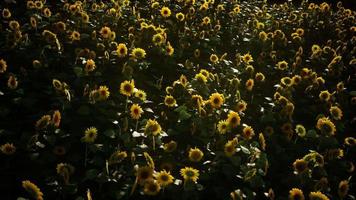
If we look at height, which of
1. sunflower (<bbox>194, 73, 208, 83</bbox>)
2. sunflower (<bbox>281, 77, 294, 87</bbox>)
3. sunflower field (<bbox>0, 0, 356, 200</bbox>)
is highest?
sunflower (<bbox>194, 73, 208, 83</bbox>)

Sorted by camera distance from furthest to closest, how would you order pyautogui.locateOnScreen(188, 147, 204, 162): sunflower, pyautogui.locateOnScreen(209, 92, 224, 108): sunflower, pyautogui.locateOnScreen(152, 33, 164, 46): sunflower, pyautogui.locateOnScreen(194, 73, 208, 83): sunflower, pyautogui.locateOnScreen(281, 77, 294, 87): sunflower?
pyautogui.locateOnScreen(152, 33, 164, 46): sunflower < pyautogui.locateOnScreen(281, 77, 294, 87): sunflower < pyautogui.locateOnScreen(194, 73, 208, 83): sunflower < pyautogui.locateOnScreen(209, 92, 224, 108): sunflower < pyautogui.locateOnScreen(188, 147, 204, 162): sunflower

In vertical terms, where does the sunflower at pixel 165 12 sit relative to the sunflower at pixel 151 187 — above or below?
above

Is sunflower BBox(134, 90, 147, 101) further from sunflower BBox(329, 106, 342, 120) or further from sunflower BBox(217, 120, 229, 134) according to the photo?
sunflower BBox(329, 106, 342, 120)

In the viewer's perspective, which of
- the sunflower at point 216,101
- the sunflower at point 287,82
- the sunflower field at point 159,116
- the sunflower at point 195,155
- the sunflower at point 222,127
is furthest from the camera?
the sunflower at point 287,82

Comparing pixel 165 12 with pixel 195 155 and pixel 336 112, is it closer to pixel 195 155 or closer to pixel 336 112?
pixel 336 112

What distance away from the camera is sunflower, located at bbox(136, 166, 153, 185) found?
3.43 m

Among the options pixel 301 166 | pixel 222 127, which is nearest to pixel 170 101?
pixel 222 127

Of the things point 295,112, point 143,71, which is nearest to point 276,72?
point 295,112

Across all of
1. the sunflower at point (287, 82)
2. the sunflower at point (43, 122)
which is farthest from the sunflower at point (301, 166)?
the sunflower at point (43, 122)

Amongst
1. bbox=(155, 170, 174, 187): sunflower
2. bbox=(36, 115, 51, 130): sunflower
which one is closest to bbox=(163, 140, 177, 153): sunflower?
bbox=(155, 170, 174, 187): sunflower

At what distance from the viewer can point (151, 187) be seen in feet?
11.2

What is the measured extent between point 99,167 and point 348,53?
5959mm

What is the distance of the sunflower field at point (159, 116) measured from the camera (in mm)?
3734

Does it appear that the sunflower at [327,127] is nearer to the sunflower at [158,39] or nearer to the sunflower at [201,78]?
the sunflower at [201,78]
